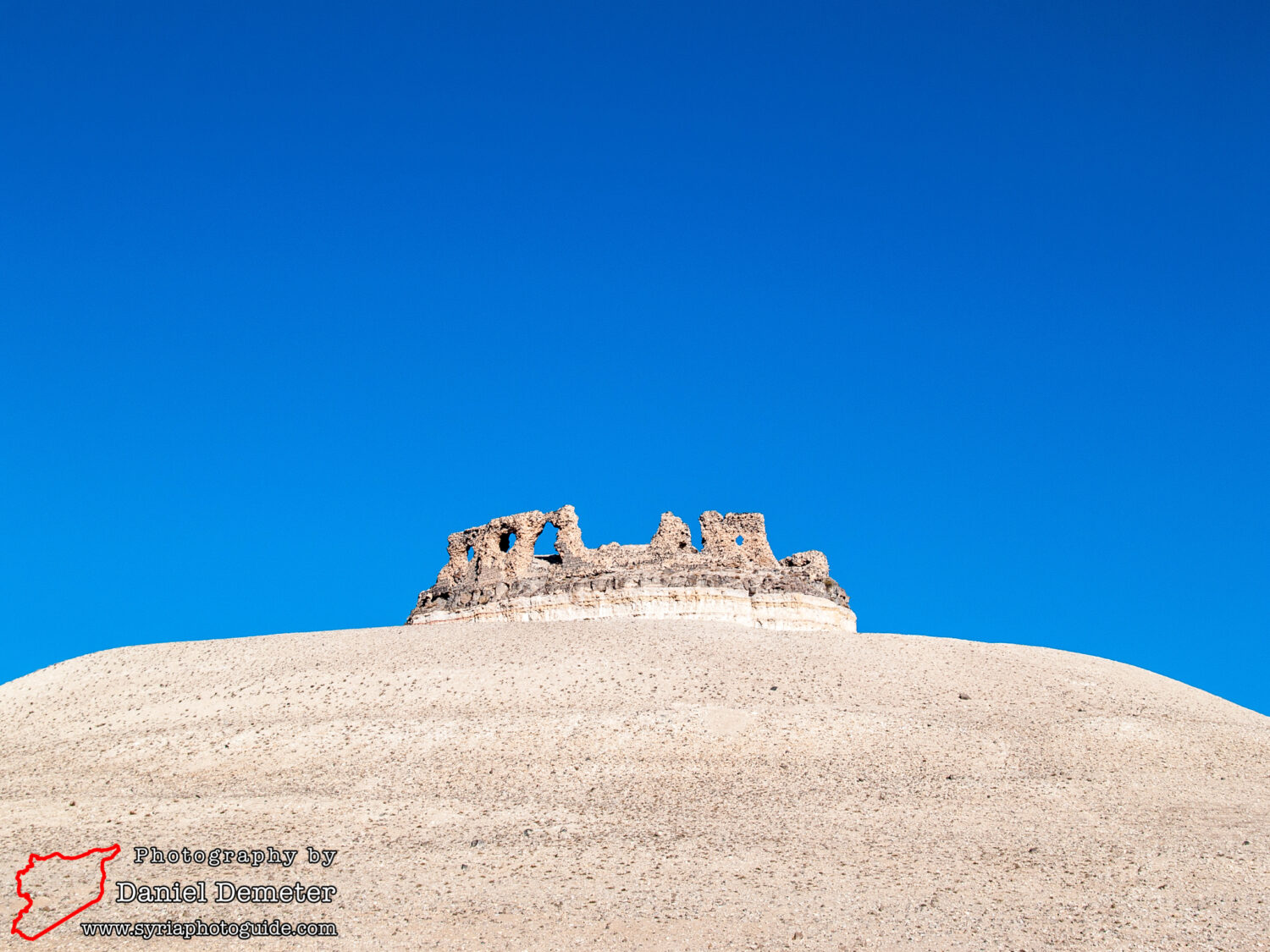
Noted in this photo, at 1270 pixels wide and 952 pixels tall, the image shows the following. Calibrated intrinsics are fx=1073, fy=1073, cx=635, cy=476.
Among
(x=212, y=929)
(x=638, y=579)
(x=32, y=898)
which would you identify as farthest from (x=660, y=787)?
(x=638, y=579)

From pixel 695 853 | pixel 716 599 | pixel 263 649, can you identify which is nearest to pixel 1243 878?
pixel 695 853

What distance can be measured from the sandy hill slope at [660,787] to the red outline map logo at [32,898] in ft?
0.64

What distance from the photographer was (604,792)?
20.9 metres

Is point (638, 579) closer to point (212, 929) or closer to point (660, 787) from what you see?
point (660, 787)

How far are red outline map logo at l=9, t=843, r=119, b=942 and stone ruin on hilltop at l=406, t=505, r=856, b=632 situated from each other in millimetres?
18039

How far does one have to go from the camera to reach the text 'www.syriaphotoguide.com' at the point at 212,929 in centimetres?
1515

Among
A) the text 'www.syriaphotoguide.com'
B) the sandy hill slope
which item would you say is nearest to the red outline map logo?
the sandy hill slope

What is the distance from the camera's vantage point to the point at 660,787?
21.1 metres

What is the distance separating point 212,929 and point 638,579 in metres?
21.0

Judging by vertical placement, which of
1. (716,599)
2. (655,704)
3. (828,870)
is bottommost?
(828,870)

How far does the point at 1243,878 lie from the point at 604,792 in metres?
11.0

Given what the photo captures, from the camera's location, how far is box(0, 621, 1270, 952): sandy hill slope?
1570cm

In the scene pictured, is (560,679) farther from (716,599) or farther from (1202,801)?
(1202,801)

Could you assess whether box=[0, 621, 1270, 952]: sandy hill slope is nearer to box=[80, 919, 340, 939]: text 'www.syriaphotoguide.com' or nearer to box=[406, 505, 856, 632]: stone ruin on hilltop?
box=[80, 919, 340, 939]: text 'www.syriaphotoguide.com'
